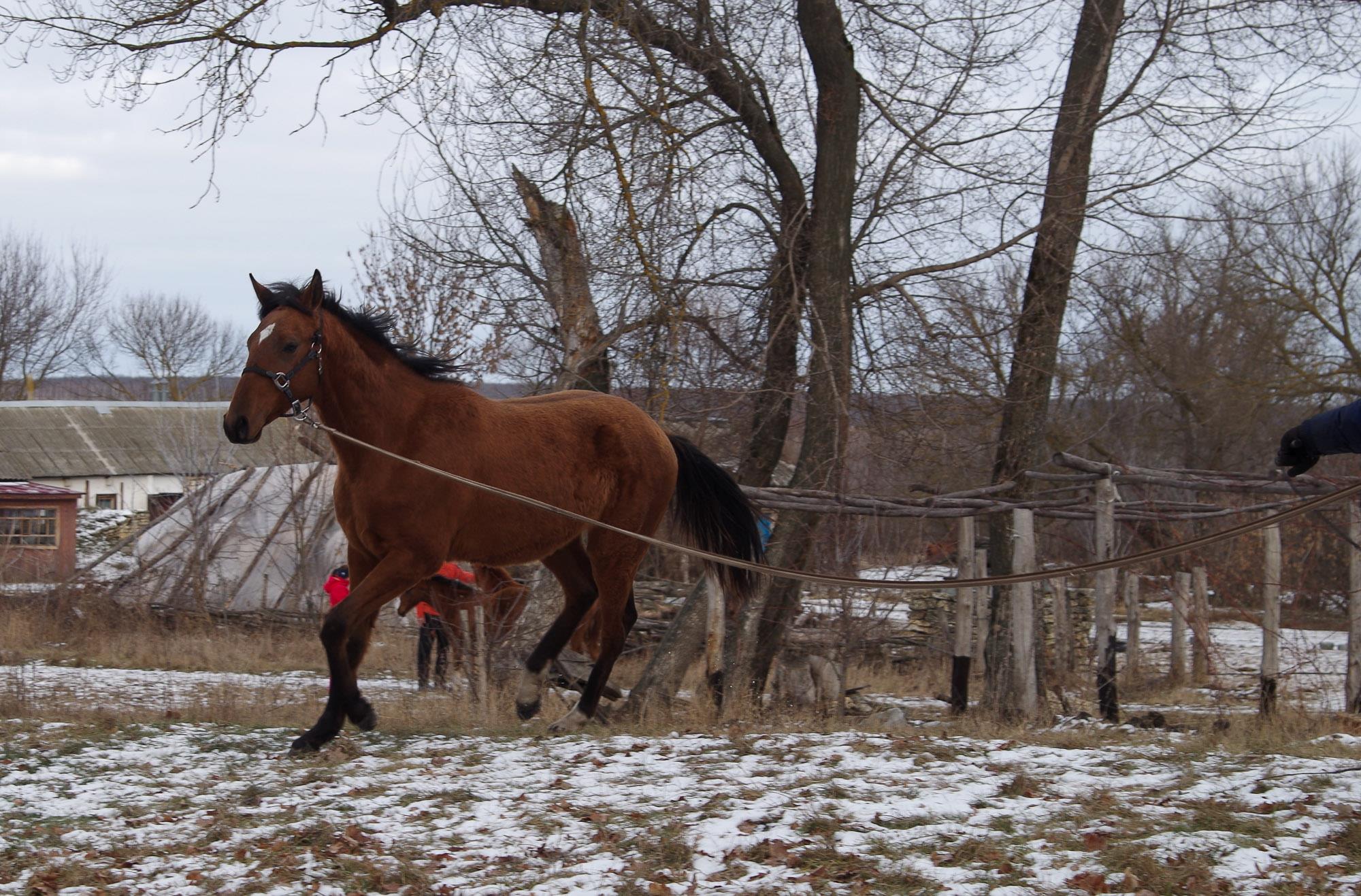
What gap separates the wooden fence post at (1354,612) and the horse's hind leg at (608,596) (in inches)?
233

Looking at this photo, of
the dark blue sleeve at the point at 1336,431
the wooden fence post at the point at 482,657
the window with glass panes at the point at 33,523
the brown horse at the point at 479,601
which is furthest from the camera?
the window with glass panes at the point at 33,523

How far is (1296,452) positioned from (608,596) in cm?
381

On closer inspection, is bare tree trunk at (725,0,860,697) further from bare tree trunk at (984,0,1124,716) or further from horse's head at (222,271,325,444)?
horse's head at (222,271,325,444)

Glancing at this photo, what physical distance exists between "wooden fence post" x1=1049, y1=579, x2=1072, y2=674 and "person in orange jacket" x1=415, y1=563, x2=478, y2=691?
22.3 feet

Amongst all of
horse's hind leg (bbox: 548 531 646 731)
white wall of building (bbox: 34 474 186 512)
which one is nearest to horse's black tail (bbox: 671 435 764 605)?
horse's hind leg (bbox: 548 531 646 731)

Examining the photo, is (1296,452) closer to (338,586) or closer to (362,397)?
(362,397)

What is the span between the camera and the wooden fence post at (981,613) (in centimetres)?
1098

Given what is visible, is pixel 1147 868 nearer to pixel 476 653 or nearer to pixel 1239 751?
pixel 1239 751

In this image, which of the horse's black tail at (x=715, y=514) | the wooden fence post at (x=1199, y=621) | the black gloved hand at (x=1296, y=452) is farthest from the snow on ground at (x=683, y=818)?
the wooden fence post at (x=1199, y=621)

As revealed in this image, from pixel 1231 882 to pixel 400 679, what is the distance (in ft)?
30.7

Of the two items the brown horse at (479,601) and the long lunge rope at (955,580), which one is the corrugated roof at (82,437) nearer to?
the brown horse at (479,601)

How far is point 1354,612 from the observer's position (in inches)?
363

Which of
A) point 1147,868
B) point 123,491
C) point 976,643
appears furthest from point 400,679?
point 123,491

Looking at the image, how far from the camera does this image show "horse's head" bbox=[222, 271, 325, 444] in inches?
214
